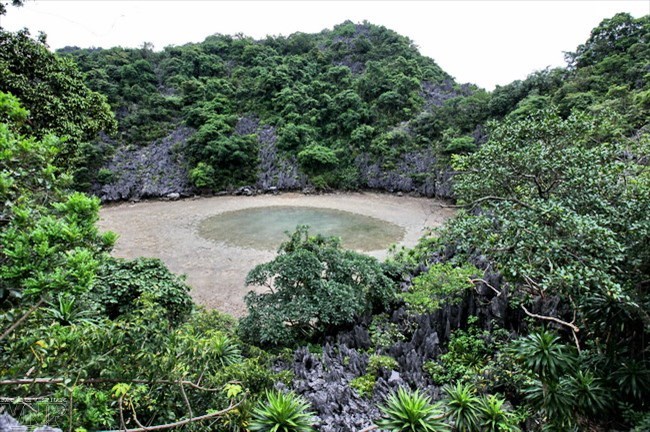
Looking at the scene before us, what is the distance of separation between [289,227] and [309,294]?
320 inches

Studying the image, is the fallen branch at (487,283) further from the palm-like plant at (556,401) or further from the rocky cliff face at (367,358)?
the palm-like plant at (556,401)

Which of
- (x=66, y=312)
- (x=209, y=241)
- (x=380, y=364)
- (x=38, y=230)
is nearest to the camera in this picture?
(x=38, y=230)

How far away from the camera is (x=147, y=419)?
114 inches

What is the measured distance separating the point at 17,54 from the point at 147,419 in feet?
19.1

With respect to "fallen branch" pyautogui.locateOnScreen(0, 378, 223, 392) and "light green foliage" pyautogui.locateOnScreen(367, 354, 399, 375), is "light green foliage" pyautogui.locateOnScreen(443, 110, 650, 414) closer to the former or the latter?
"light green foliage" pyautogui.locateOnScreen(367, 354, 399, 375)

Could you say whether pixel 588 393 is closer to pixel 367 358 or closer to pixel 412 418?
pixel 412 418

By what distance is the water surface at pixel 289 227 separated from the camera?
1147 cm

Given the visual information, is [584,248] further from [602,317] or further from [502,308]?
[502,308]

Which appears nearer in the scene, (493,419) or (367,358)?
(493,419)

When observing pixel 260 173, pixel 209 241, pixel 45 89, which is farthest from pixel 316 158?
pixel 45 89

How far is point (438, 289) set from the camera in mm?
5461

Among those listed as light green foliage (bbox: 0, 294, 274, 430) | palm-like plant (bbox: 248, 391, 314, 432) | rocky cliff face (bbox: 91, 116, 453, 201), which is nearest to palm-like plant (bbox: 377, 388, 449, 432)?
palm-like plant (bbox: 248, 391, 314, 432)

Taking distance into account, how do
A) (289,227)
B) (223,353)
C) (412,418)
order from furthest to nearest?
(289,227), (223,353), (412,418)

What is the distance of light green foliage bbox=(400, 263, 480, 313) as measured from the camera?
5.23 meters
